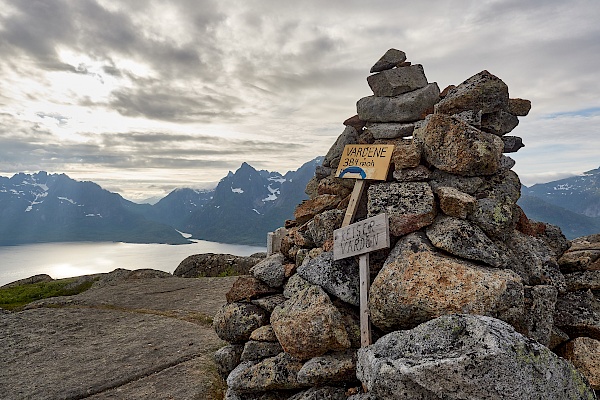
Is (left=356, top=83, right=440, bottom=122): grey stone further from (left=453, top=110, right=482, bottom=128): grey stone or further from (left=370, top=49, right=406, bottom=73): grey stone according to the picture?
(left=453, top=110, right=482, bottom=128): grey stone

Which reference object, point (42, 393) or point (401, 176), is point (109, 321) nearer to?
point (42, 393)

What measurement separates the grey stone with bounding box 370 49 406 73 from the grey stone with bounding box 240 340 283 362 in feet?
32.0

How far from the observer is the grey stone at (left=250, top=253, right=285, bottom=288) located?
12383mm

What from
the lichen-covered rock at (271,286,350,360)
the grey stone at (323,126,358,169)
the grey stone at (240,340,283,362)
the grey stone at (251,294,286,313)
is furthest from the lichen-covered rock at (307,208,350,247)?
the grey stone at (240,340,283,362)

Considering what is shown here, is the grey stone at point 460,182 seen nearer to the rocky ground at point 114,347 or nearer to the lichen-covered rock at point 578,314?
the lichen-covered rock at point 578,314

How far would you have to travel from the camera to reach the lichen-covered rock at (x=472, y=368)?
19.5ft

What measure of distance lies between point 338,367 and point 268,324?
321 cm

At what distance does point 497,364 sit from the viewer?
5980 millimetres

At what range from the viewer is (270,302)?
1175 cm

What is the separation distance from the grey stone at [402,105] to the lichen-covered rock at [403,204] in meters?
3.35

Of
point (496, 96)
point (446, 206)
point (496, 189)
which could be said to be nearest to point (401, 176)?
point (446, 206)

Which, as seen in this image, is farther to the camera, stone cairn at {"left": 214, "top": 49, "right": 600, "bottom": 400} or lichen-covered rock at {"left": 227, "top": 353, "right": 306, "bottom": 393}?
lichen-covered rock at {"left": 227, "top": 353, "right": 306, "bottom": 393}

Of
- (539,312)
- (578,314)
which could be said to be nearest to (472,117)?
(539,312)

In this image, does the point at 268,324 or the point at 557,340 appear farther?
the point at 268,324
